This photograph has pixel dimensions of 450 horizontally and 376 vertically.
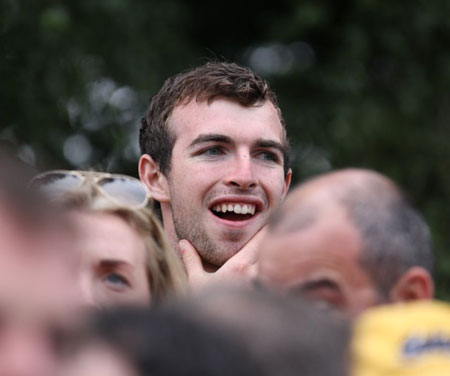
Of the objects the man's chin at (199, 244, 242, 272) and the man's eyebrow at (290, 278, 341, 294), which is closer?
the man's eyebrow at (290, 278, 341, 294)

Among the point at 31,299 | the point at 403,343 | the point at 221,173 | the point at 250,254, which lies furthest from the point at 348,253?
the point at 221,173

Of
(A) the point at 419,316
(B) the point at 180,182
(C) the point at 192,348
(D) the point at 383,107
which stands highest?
(D) the point at 383,107

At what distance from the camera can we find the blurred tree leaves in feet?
28.3

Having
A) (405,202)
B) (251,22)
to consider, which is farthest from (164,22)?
(405,202)

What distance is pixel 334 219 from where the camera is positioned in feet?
6.04

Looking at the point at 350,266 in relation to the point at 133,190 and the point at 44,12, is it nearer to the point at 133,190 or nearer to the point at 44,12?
the point at 133,190

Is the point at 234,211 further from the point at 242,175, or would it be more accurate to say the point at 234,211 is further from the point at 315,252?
the point at 315,252

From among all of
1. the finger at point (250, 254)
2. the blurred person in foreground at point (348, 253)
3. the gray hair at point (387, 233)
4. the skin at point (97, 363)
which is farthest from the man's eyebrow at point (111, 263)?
the finger at point (250, 254)

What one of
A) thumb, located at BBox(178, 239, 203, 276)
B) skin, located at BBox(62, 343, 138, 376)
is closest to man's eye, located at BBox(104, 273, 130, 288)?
skin, located at BBox(62, 343, 138, 376)

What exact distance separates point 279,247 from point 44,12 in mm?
7038

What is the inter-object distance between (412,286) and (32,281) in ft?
2.68

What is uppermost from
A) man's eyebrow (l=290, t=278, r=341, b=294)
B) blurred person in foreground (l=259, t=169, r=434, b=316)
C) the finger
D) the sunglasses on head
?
the finger

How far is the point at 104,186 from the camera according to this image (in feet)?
8.08

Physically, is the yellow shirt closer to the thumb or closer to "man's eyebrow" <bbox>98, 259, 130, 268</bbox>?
"man's eyebrow" <bbox>98, 259, 130, 268</bbox>
